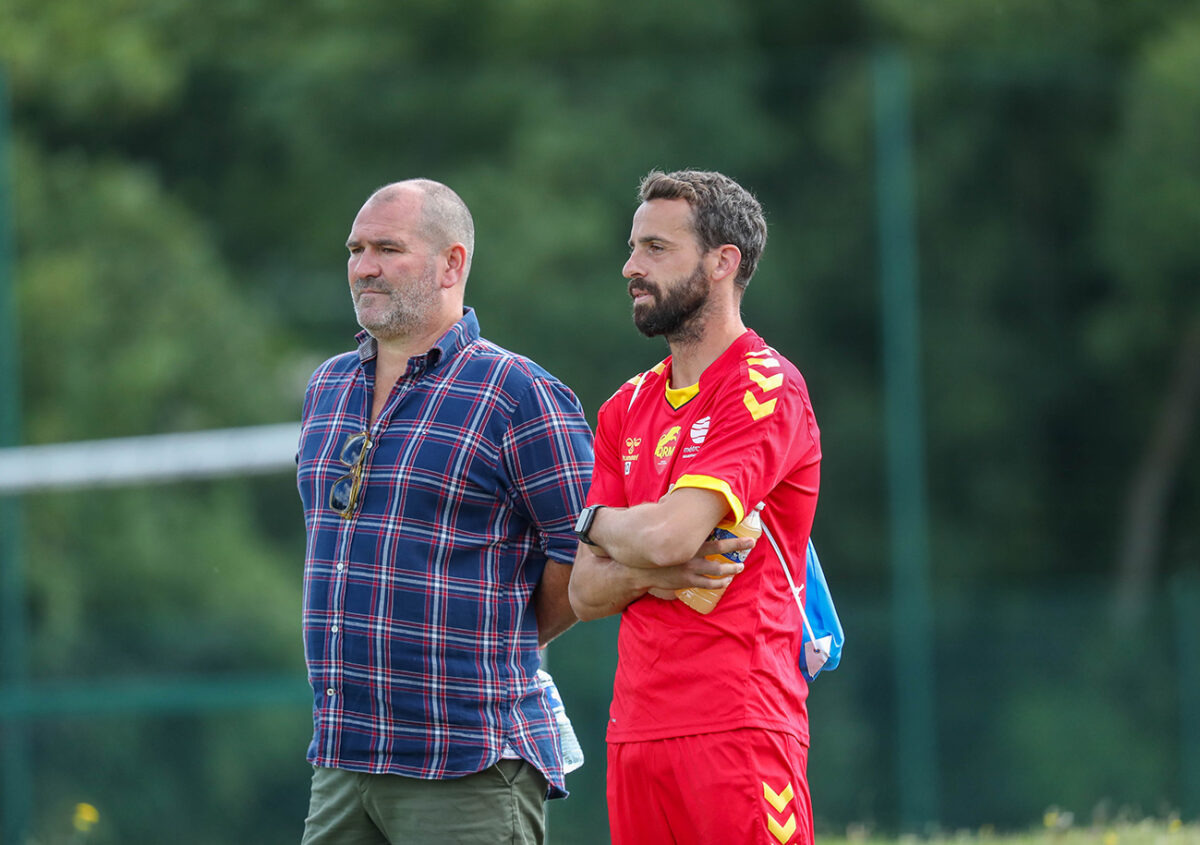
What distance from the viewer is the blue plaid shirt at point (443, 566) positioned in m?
3.58

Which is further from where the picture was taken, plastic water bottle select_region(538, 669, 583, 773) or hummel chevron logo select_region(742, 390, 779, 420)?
plastic water bottle select_region(538, 669, 583, 773)

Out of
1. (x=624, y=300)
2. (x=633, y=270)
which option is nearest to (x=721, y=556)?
(x=633, y=270)

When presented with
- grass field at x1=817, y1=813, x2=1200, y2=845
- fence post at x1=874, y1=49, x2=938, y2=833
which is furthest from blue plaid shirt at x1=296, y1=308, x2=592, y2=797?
fence post at x1=874, y1=49, x2=938, y2=833

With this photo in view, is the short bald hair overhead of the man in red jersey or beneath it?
overhead

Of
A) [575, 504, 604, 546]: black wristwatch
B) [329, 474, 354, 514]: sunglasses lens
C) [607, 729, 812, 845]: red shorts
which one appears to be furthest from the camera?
[329, 474, 354, 514]: sunglasses lens

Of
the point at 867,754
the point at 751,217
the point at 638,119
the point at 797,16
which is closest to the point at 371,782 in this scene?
the point at 751,217

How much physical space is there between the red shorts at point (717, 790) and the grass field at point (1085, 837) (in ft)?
7.27

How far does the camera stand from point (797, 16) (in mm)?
16109

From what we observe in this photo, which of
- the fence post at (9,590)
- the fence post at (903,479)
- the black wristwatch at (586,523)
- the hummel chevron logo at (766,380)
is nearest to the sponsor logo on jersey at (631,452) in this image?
the black wristwatch at (586,523)

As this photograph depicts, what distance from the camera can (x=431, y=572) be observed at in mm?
3602

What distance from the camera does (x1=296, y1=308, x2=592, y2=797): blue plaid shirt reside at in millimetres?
3578

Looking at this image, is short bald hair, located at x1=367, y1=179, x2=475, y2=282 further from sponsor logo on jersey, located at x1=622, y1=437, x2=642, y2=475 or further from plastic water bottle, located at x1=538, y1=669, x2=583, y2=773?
plastic water bottle, located at x1=538, y1=669, x2=583, y2=773

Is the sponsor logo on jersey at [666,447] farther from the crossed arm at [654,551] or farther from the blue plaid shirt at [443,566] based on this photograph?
the blue plaid shirt at [443,566]

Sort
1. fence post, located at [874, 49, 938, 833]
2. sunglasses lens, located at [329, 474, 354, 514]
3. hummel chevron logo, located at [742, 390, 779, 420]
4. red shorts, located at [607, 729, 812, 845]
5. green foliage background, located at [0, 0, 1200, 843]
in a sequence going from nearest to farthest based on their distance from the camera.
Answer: red shorts, located at [607, 729, 812, 845], hummel chevron logo, located at [742, 390, 779, 420], sunglasses lens, located at [329, 474, 354, 514], fence post, located at [874, 49, 938, 833], green foliage background, located at [0, 0, 1200, 843]
